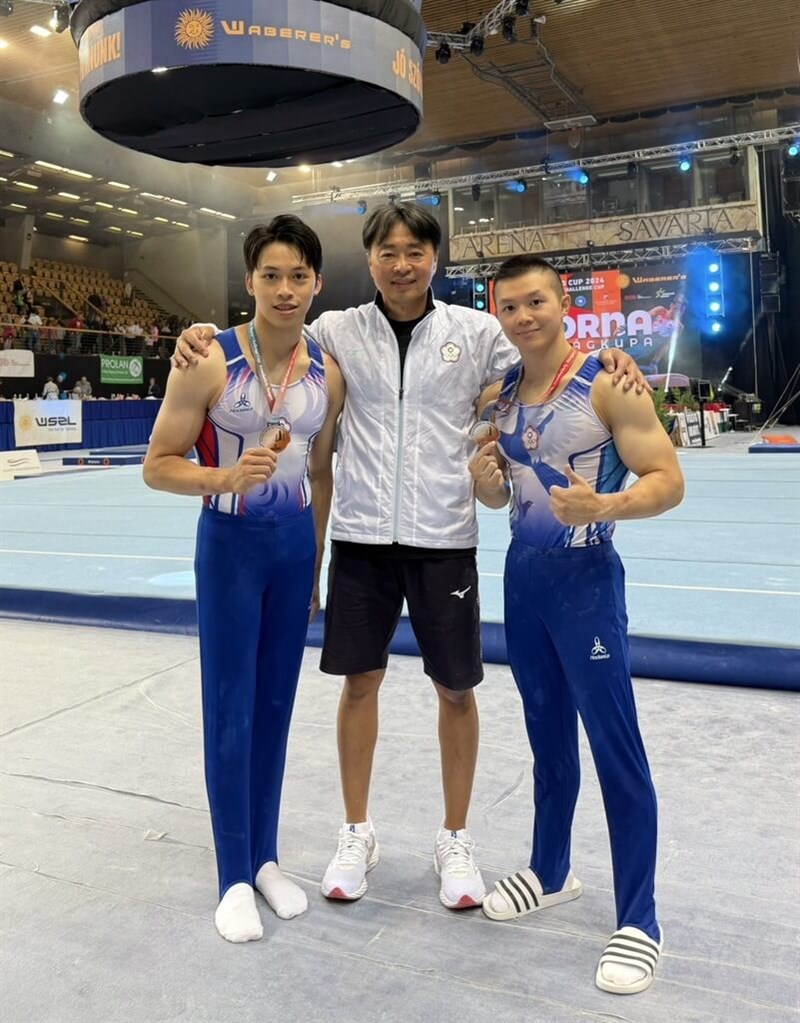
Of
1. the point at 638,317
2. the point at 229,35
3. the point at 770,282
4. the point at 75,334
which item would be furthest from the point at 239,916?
the point at 770,282

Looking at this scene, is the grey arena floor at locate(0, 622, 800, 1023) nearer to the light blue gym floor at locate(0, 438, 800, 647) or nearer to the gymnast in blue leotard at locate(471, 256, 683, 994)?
the gymnast in blue leotard at locate(471, 256, 683, 994)

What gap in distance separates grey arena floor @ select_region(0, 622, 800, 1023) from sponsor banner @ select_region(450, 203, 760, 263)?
18788 mm

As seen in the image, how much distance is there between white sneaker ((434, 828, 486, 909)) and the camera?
6.96 ft

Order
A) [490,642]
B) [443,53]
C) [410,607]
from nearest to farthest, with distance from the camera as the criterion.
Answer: [410,607] < [490,642] < [443,53]

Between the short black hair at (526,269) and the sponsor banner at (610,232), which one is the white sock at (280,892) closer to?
the short black hair at (526,269)

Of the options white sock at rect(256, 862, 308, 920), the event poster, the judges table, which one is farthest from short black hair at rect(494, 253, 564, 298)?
the event poster

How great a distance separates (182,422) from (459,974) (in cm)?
136

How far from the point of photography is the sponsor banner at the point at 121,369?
2048 cm

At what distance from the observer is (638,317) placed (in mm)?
21391

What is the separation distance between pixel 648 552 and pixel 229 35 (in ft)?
13.9

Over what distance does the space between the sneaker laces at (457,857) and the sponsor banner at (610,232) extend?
19.9m

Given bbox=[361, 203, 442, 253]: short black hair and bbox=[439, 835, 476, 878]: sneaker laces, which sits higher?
bbox=[361, 203, 442, 253]: short black hair

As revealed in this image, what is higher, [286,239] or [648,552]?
[286,239]

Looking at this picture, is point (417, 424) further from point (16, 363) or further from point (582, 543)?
point (16, 363)
